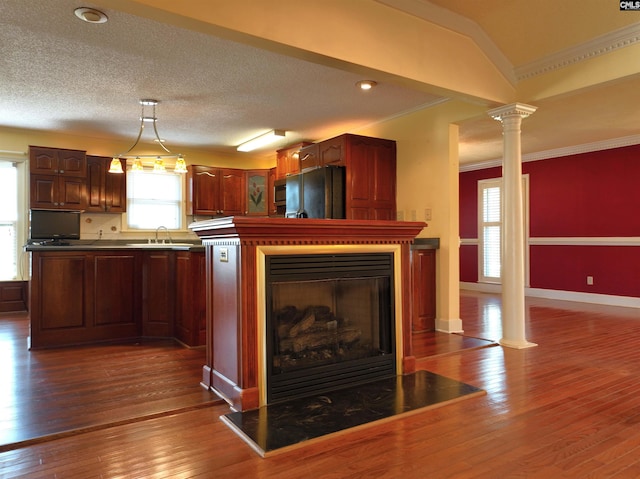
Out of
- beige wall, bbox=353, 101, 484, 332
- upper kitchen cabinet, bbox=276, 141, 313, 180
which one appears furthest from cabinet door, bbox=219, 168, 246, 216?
beige wall, bbox=353, 101, 484, 332

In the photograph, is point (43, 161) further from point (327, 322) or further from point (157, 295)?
point (327, 322)

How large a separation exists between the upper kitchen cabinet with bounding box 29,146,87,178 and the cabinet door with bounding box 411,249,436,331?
15.4 feet

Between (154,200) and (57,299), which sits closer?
(57,299)

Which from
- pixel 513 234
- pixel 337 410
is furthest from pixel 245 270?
pixel 513 234

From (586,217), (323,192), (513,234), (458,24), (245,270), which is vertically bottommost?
(245,270)

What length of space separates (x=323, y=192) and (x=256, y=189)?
105 inches

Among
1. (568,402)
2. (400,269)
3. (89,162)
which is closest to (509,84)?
(400,269)

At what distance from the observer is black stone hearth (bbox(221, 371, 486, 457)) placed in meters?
2.11

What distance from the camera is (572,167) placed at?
7059 mm

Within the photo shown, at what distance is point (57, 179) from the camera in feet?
20.0

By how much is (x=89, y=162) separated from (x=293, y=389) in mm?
5275

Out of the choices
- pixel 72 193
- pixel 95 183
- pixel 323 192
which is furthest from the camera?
pixel 95 183

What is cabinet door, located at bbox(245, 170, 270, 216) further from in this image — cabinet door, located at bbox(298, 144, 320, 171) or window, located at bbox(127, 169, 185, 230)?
cabinet door, located at bbox(298, 144, 320, 171)

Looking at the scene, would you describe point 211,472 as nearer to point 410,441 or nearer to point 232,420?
point 232,420
